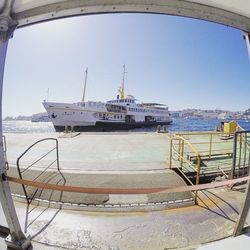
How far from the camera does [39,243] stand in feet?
8.50

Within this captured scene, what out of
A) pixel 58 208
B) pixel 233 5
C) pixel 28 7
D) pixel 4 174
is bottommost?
pixel 58 208

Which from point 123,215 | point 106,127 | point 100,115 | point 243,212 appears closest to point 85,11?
point 243,212

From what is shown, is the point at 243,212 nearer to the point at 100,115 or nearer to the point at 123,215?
the point at 123,215

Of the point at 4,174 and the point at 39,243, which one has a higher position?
the point at 4,174

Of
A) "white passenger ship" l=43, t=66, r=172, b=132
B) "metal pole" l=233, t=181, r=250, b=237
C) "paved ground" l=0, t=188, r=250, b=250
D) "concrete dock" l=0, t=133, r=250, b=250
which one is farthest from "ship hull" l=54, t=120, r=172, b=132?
"metal pole" l=233, t=181, r=250, b=237

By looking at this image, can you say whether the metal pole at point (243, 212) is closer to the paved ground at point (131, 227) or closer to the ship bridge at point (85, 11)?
the paved ground at point (131, 227)

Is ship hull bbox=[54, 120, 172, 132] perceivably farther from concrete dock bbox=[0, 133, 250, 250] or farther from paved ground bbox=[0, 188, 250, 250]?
paved ground bbox=[0, 188, 250, 250]

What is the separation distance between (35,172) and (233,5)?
562 centimetres

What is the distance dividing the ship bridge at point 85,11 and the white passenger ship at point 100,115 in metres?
21.9

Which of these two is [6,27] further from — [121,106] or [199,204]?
[121,106]

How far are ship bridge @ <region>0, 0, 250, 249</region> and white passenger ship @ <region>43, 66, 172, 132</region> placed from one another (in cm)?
2193

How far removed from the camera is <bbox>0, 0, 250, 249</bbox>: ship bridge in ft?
6.93

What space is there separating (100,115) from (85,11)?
30.8m

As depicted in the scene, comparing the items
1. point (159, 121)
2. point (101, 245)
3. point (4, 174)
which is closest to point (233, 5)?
point (4, 174)
